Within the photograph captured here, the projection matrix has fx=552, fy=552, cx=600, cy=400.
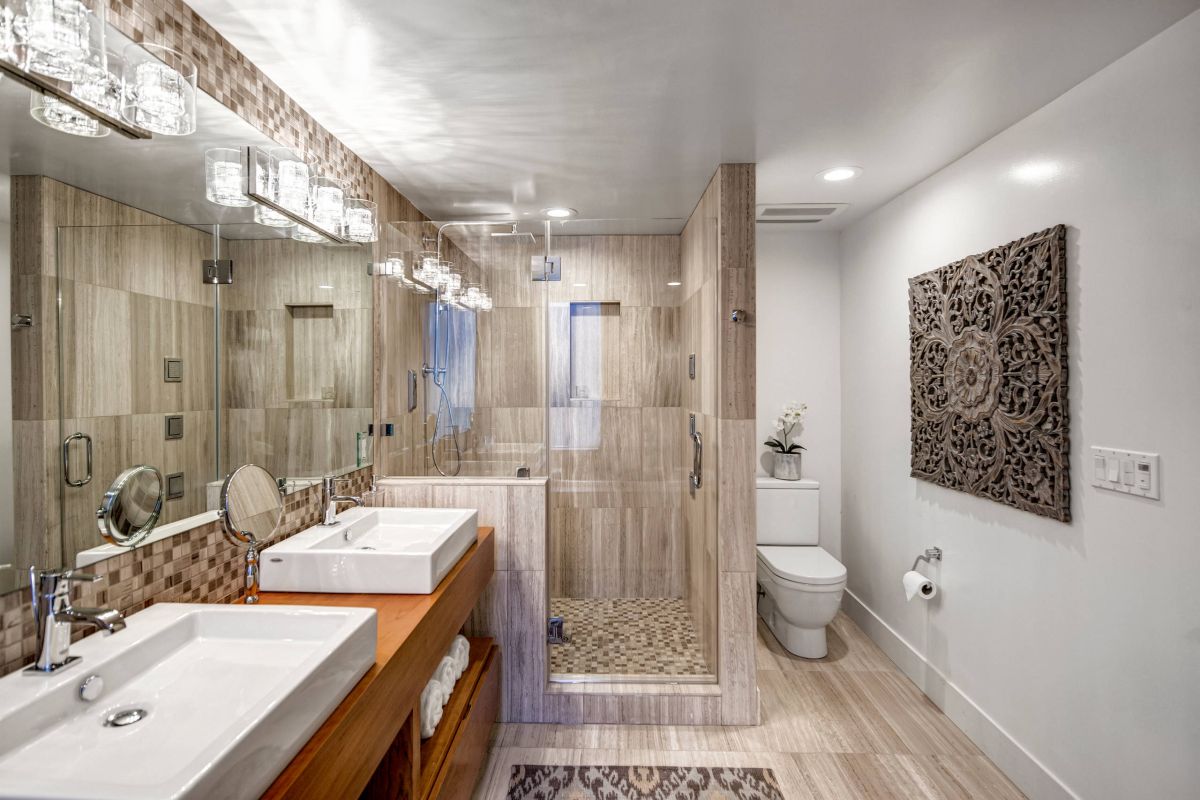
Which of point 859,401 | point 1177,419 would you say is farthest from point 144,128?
point 859,401

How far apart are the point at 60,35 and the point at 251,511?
1193mm

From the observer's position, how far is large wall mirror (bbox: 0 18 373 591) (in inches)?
40.4

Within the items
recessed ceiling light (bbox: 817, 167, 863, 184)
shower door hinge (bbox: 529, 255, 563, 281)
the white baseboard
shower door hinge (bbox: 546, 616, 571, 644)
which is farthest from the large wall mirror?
the white baseboard

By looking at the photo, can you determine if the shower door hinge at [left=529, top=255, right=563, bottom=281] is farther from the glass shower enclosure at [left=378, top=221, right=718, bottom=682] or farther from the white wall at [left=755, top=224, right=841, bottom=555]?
the white wall at [left=755, top=224, right=841, bottom=555]

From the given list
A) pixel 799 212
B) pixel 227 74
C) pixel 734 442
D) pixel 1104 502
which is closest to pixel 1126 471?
pixel 1104 502

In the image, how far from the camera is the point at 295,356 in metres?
1.81

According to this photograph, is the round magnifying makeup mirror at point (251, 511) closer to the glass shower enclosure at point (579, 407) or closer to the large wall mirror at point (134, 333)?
the large wall mirror at point (134, 333)

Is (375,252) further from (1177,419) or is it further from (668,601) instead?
(1177,419)

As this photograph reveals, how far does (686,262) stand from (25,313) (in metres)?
2.45

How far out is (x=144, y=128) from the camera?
121cm

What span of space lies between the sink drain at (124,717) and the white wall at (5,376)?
1.14ft

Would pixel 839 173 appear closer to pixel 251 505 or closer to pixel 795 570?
pixel 795 570

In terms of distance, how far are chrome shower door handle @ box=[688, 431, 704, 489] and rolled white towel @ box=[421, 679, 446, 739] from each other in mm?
1436

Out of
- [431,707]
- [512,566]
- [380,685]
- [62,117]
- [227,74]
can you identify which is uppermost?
[227,74]
